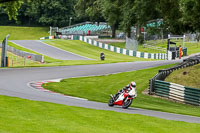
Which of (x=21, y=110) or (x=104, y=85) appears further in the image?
(x=104, y=85)

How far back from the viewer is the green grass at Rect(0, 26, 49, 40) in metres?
98.4

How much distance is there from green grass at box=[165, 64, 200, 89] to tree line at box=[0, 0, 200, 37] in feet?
9.84

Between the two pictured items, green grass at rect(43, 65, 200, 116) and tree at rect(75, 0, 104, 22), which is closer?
green grass at rect(43, 65, 200, 116)

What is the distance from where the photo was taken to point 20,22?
106m

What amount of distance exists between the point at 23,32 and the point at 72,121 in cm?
9127

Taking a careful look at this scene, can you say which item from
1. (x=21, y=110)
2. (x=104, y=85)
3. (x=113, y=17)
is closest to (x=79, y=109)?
(x=21, y=110)

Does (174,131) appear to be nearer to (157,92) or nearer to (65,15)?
(157,92)

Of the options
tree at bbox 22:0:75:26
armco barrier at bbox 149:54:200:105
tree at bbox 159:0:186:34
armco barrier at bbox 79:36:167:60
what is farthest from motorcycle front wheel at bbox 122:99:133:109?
tree at bbox 22:0:75:26

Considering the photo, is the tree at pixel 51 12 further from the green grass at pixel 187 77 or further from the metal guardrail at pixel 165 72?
the green grass at pixel 187 77

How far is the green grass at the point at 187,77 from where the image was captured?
2600 cm

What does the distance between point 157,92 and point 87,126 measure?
13.0 meters

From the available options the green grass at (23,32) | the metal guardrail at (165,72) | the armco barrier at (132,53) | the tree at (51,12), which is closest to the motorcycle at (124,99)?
the metal guardrail at (165,72)

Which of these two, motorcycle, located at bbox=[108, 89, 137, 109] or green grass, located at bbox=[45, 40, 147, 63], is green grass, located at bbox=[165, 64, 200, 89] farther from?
green grass, located at bbox=[45, 40, 147, 63]

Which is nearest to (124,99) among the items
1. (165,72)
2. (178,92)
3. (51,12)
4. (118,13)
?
(178,92)
